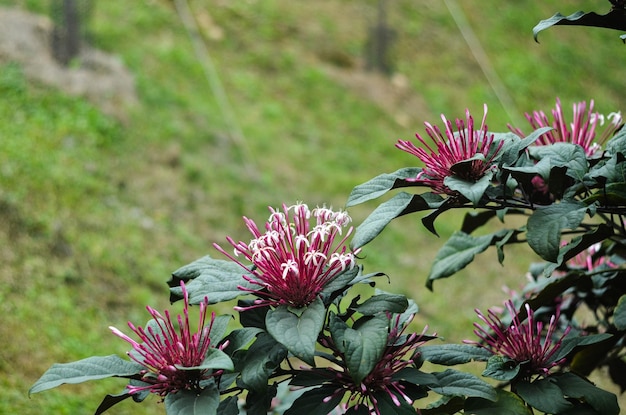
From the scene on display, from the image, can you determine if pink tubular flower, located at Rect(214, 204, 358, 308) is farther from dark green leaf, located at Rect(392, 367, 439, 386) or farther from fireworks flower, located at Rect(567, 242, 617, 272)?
fireworks flower, located at Rect(567, 242, 617, 272)

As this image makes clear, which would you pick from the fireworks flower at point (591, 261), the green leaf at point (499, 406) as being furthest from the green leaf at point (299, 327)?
the fireworks flower at point (591, 261)

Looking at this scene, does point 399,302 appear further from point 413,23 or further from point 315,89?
point 413,23

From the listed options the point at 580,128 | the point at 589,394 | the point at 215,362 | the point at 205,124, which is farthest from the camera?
the point at 205,124

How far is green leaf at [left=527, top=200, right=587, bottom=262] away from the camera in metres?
0.84

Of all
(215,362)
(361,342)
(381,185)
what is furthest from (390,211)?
(215,362)

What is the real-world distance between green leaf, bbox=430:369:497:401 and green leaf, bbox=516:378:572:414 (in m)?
0.06

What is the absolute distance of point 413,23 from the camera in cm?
486

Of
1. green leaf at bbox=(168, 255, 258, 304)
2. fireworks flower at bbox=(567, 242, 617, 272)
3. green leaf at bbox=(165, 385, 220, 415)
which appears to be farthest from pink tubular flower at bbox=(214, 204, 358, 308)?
fireworks flower at bbox=(567, 242, 617, 272)

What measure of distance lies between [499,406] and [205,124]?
9.25ft

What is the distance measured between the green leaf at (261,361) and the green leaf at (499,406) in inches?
9.7

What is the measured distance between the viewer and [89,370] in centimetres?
81

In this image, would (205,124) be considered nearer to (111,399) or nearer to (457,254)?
(457,254)

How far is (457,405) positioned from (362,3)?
432 centimetres

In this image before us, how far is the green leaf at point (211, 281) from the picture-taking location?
0.82 meters
